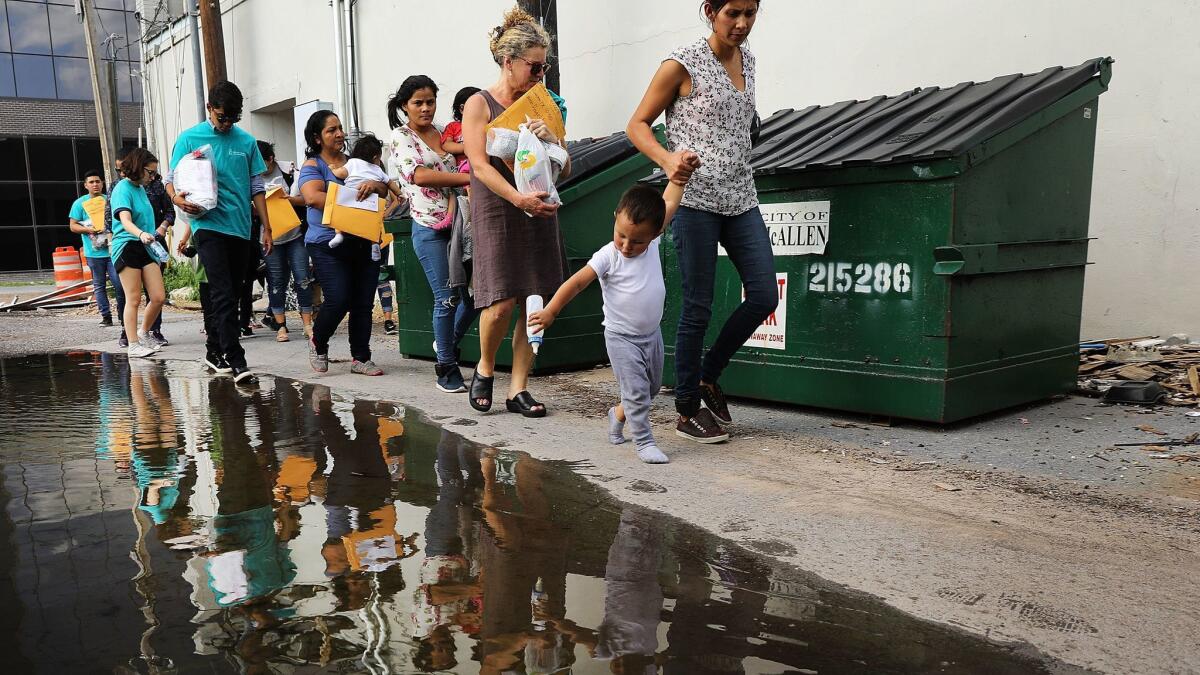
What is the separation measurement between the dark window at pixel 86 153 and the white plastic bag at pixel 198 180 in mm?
26508

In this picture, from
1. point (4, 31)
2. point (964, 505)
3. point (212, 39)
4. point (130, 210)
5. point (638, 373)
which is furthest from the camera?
point (4, 31)

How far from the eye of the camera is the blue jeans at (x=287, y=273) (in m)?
8.61

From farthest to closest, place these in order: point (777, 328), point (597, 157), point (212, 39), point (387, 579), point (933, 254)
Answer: point (212, 39), point (597, 157), point (777, 328), point (933, 254), point (387, 579)

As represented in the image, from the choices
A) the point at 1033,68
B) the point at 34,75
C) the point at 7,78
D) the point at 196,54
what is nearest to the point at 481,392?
the point at 1033,68

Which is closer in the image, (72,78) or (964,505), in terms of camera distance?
(964,505)

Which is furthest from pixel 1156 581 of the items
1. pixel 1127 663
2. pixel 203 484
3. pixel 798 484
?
pixel 203 484

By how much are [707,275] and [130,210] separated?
5.87 m

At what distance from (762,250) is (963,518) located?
5.33 ft

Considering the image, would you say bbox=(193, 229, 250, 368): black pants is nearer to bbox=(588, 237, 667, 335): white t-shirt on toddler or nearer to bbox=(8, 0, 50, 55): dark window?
bbox=(588, 237, 667, 335): white t-shirt on toddler

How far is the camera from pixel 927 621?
2525 millimetres

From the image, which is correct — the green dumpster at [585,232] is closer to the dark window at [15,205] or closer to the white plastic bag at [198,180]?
the white plastic bag at [198,180]

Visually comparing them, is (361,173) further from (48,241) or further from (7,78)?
(7,78)

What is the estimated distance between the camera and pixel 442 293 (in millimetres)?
6086

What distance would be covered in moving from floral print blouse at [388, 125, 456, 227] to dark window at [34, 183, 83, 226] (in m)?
27.1
